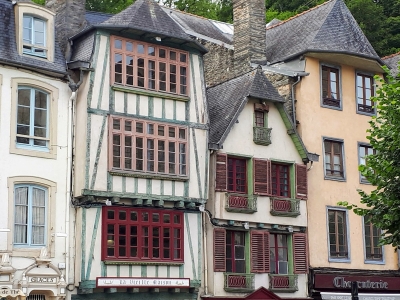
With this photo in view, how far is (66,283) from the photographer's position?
21719mm

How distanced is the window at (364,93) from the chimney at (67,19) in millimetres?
10309

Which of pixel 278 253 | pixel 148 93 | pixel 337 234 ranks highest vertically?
pixel 148 93

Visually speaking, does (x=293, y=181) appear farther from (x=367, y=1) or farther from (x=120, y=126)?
(x=367, y=1)

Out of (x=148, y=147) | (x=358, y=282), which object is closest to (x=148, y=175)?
(x=148, y=147)

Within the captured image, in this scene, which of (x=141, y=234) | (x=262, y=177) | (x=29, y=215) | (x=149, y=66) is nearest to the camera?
(x=29, y=215)

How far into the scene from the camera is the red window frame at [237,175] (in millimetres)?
25656

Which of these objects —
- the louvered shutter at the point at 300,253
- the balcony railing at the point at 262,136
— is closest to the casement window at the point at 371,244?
the louvered shutter at the point at 300,253

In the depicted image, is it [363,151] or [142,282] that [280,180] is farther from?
[142,282]

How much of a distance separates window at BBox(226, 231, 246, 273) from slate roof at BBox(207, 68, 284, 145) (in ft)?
9.26

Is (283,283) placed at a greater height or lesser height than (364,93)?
lesser

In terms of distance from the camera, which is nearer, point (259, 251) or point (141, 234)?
point (141, 234)

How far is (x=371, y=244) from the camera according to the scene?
29109 mm

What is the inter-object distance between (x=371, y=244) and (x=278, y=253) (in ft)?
13.8

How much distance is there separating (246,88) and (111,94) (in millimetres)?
5034
